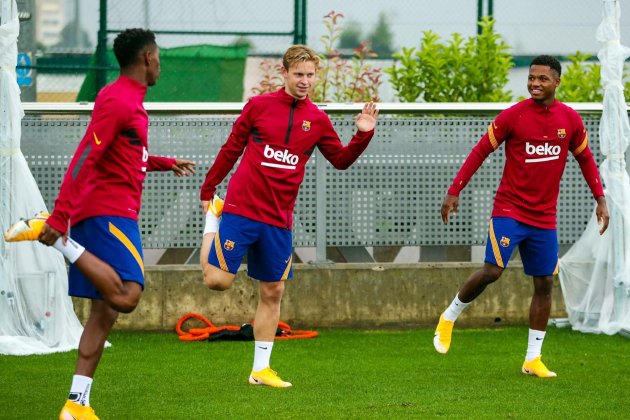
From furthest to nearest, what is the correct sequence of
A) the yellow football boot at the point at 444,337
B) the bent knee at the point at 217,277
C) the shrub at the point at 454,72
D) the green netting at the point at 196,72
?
the green netting at the point at 196,72
the shrub at the point at 454,72
the yellow football boot at the point at 444,337
the bent knee at the point at 217,277

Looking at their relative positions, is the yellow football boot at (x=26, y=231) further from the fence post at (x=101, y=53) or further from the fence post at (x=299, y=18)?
the fence post at (x=299, y=18)

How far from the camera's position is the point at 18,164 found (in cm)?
1011

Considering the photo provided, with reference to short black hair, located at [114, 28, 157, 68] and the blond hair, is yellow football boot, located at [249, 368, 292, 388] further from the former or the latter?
short black hair, located at [114, 28, 157, 68]

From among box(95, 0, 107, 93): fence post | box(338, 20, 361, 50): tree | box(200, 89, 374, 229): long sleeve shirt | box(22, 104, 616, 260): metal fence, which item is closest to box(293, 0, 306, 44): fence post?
box(338, 20, 361, 50): tree

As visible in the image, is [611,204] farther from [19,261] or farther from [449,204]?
[19,261]

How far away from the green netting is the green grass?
3.52m

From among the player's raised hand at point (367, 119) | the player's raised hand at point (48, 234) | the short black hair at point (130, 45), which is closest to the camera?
the player's raised hand at point (48, 234)

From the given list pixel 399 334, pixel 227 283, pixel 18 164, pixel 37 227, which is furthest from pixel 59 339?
pixel 37 227

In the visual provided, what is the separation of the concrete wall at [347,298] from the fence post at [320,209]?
27 cm

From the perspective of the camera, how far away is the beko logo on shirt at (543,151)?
9.13 meters

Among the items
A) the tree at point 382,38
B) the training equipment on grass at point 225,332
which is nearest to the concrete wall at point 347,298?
the training equipment on grass at point 225,332

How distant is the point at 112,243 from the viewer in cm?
697

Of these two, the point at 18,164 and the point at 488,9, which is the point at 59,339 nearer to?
the point at 18,164

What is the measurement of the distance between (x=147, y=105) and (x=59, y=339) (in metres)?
2.31
